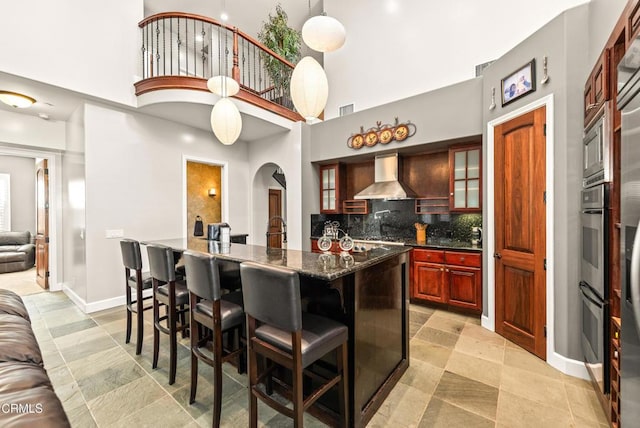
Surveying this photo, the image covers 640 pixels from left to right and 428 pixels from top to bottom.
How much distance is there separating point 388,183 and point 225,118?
266 centimetres

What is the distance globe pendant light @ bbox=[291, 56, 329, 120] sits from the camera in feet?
7.55

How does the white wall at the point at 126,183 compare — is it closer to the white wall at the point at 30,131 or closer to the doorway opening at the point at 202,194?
the white wall at the point at 30,131

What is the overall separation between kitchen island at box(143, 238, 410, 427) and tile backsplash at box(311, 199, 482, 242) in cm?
237

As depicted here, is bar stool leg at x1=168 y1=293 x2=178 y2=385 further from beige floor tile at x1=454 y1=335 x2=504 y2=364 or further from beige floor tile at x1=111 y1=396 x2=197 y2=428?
beige floor tile at x1=454 y1=335 x2=504 y2=364

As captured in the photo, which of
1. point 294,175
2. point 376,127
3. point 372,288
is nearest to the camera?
point 372,288

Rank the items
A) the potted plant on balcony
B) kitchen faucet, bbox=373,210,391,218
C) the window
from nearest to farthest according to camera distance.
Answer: kitchen faucet, bbox=373,210,391,218 → the potted plant on balcony → the window

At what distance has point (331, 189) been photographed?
5.26 m

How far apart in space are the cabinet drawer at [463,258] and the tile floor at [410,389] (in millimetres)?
842

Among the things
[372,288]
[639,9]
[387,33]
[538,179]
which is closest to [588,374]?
[538,179]

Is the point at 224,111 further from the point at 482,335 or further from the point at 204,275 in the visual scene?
the point at 482,335

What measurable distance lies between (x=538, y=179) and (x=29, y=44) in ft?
18.4

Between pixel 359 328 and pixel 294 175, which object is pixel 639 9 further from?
pixel 294 175

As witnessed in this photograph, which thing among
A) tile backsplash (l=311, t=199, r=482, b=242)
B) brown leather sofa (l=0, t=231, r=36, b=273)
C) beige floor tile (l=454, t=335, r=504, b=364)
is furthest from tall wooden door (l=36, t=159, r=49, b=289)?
beige floor tile (l=454, t=335, r=504, b=364)

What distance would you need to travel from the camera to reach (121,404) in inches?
78.3
